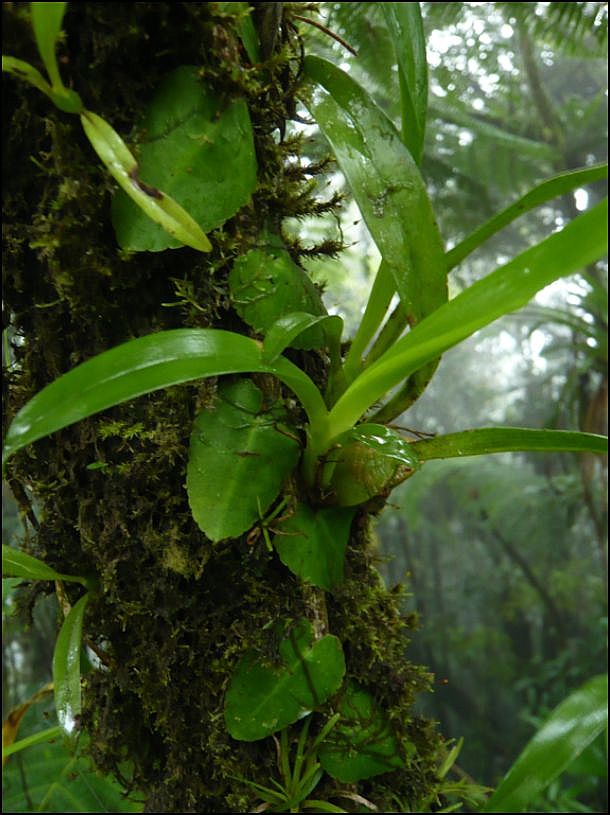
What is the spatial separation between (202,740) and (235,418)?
25cm

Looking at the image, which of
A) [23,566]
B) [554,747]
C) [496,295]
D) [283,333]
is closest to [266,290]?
[283,333]

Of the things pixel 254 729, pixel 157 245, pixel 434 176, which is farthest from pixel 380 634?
pixel 434 176

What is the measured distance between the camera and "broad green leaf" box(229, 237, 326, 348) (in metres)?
0.48

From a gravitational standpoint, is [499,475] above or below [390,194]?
below

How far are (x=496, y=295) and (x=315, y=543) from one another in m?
0.24

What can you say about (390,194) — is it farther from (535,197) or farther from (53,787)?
(53,787)

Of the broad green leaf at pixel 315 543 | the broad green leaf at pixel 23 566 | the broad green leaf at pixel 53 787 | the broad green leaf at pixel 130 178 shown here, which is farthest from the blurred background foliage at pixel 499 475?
the broad green leaf at pixel 130 178

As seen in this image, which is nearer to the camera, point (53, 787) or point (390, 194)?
point (390, 194)

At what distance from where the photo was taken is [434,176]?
8.91 ft

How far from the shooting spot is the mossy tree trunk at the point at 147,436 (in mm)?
450

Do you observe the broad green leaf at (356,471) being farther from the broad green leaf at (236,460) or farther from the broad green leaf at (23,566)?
the broad green leaf at (23,566)

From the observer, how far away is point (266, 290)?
0.49 meters

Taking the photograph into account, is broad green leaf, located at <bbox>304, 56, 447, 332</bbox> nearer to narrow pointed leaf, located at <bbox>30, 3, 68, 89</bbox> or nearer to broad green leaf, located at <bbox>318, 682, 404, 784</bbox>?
narrow pointed leaf, located at <bbox>30, 3, 68, 89</bbox>

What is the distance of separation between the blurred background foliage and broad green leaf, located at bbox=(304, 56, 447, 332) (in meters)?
0.29
